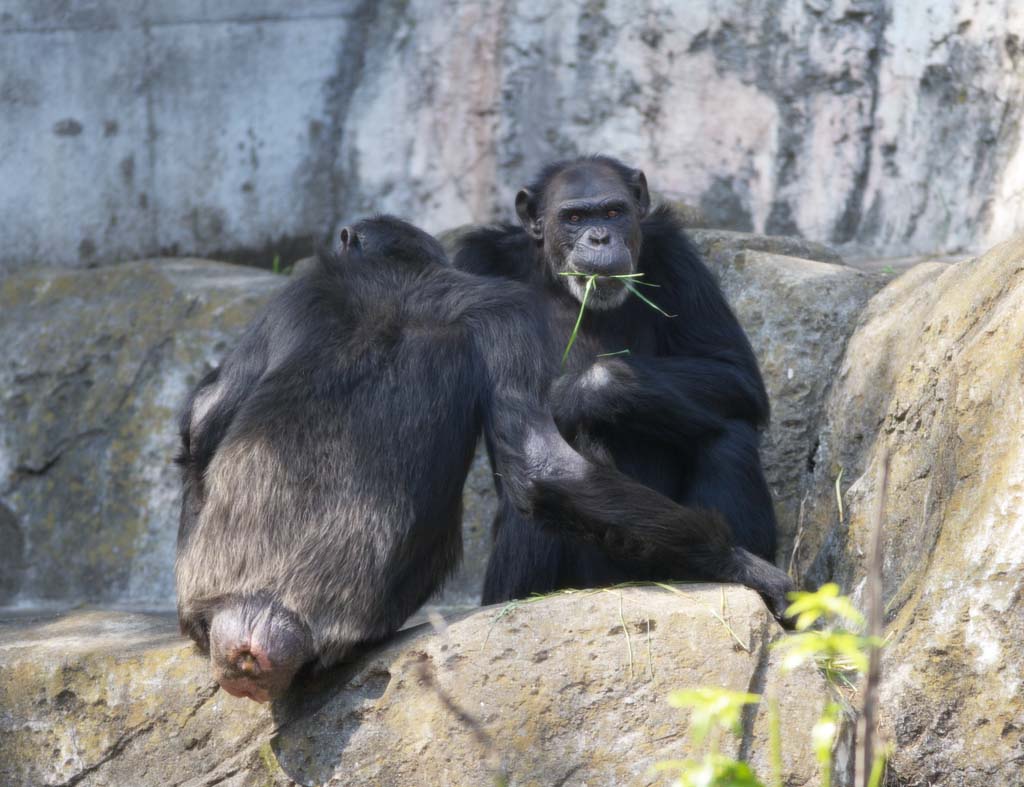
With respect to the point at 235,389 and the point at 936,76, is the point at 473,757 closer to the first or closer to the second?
the point at 235,389

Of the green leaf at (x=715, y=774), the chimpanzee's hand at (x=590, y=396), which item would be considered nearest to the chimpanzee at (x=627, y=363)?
the chimpanzee's hand at (x=590, y=396)

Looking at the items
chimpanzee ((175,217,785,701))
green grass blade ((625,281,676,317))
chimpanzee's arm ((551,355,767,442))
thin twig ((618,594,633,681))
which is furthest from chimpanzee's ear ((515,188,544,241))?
thin twig ((618,594,633,681))

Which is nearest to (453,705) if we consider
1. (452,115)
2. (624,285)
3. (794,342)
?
(624,285)

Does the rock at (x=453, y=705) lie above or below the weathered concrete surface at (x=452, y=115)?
below

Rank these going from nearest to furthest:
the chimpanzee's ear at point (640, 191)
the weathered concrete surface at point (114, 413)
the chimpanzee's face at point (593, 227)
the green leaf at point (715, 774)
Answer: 1. the green leaf at point (715, 774)
2. the chimpanzee's face at point (593, 227)
3. the chimpanzee's ear at point (640, 191)
4. the weathered concrete surface at point (114, 413)

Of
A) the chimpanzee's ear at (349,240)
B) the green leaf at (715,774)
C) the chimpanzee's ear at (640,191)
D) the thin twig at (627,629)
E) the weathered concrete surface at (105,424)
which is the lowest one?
the weathered concrete surface at (105,424)

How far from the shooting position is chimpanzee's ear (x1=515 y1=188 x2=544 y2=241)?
5.37 metres

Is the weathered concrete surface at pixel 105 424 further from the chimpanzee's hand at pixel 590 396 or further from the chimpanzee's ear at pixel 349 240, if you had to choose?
the chimpanzee's hand at pixel 590 396

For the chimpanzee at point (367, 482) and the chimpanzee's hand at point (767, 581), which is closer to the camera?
the chimpanzee at point (367, 482)

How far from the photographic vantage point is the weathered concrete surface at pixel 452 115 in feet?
23.7

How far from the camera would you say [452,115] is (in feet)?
25.7

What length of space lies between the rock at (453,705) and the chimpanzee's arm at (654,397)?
3.49 ft

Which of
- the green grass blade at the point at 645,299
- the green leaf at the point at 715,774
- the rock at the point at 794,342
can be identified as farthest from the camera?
the rock at the point at 794,342

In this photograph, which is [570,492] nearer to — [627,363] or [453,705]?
[453,705]
